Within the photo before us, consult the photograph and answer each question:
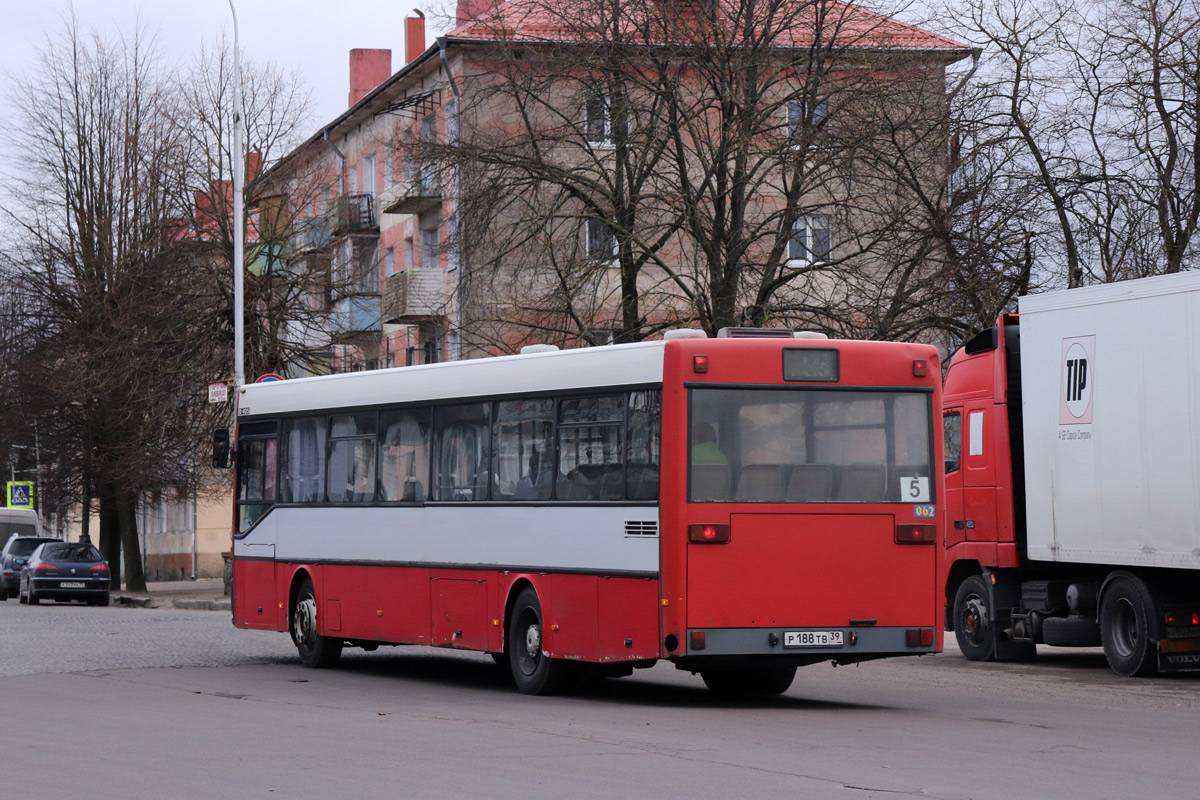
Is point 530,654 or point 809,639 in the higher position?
point 809,639

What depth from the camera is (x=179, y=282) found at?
44594mm

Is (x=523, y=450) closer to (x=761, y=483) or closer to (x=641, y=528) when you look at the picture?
(x=641, y=528)

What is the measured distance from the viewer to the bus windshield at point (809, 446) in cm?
1405

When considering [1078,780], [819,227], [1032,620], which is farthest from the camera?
[819,227]

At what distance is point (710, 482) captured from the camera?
1402 cm

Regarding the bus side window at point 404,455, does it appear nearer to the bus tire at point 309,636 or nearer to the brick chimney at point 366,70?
the bus tire at point 309,636

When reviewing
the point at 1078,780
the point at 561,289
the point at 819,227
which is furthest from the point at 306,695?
the point at 819,227

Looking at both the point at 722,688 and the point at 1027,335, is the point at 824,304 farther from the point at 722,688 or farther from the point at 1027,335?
the point at 722,688

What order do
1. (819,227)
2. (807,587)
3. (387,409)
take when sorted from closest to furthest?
(807,587), (387,409), (819,227)

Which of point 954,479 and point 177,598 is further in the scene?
point 177,598

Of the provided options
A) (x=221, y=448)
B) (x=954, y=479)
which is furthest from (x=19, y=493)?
(x=954, y=479)

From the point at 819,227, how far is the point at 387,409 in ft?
54.1

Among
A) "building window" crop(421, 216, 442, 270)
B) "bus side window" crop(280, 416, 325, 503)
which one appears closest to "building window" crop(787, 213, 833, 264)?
"bus side window" crop(280, 416, 325, 503)

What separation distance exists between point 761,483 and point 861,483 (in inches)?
33.5
